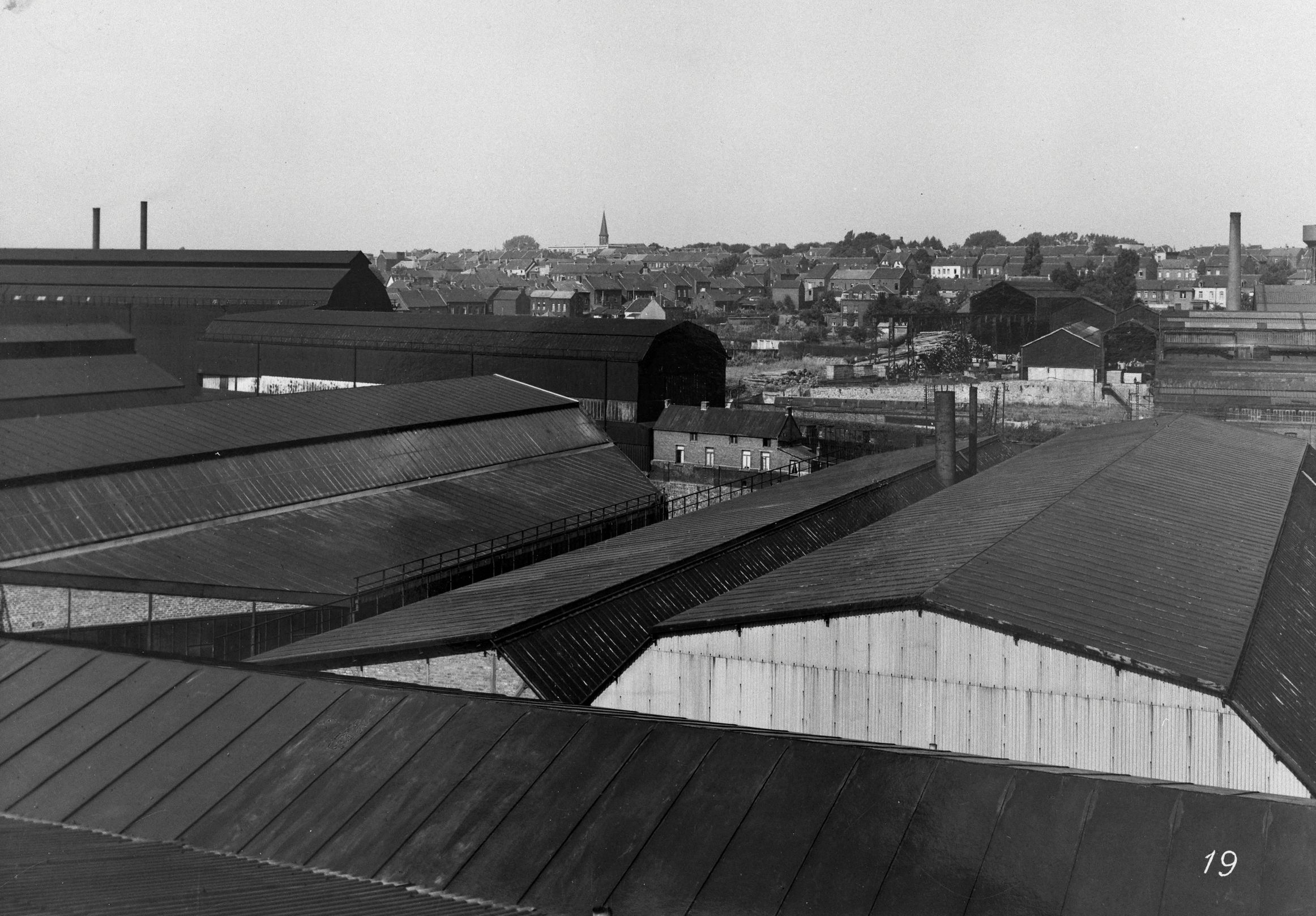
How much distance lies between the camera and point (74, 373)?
42.6 metres

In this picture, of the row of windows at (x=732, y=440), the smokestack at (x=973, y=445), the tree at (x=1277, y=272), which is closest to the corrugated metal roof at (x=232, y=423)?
the row of windows at (x=732, y=440)

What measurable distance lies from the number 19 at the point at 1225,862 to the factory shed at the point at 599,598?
33.2 feet

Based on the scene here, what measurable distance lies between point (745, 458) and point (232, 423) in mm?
17321

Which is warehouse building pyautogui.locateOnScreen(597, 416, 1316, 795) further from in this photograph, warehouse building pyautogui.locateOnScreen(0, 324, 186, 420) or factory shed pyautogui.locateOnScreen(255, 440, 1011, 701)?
warehouse building pyautogui.locateOnScreen(0, 324, 186, 420)

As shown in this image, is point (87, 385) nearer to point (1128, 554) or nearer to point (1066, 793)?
point (1128, 554)

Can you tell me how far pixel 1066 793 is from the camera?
859 centimetres

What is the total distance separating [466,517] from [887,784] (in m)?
20.8

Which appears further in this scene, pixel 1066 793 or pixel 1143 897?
pixel 1066 793

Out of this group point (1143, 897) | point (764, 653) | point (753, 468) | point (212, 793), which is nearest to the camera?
point (1143, 897)

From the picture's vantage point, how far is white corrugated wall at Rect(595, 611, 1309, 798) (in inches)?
551

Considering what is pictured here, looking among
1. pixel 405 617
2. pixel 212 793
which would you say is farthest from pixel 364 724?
pixel 405 617

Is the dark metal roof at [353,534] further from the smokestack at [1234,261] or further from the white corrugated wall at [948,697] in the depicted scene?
the smokestack at [1234,261]

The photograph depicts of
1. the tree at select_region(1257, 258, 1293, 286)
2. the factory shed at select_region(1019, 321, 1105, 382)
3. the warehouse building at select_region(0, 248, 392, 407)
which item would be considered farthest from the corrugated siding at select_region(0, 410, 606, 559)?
the tree at select_region(1257, 258, 1293, 286)

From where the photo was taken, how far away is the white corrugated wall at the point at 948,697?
1398cm
